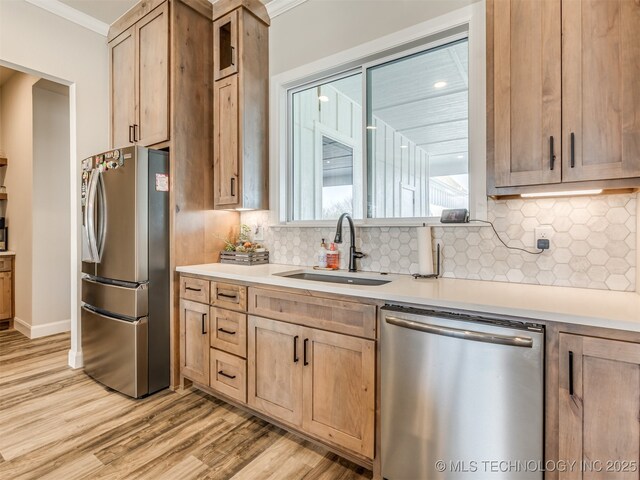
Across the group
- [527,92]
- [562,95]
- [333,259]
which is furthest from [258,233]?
[562,95]

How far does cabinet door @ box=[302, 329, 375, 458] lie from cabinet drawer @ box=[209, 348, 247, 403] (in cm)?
49

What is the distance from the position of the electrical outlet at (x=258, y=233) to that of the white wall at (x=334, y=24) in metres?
1.31

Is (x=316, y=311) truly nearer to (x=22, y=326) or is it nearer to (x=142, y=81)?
(x=142, y=81)

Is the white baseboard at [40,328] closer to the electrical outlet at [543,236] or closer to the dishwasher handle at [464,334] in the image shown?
the dishwasher handle at [464,334]

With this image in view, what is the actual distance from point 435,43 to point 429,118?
0.45m

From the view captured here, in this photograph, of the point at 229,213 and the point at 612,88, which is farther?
the point at 229,213

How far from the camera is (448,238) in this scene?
2031mm

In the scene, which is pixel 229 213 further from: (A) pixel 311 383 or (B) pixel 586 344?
(B) pixel 586 344

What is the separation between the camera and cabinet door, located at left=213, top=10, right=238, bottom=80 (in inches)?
104

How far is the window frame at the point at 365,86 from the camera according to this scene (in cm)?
193

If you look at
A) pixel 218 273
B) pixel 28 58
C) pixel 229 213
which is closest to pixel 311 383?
pixel 218 273

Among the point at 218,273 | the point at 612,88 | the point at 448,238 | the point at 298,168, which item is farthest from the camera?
the point at 298,168

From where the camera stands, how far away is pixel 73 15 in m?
2.93

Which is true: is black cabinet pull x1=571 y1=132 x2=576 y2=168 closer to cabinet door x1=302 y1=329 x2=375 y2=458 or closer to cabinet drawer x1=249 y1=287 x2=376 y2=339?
cabinet drawer x1=249 y1=287 x2=376 y2=339
